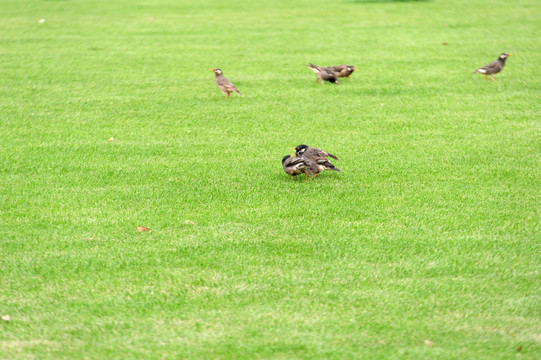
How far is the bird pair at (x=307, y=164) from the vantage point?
7.63 meters

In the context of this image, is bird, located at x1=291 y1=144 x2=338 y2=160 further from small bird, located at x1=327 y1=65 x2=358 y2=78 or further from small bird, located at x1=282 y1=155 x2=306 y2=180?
small bird, located at x1=327 y1=65 x2=358 y2=78

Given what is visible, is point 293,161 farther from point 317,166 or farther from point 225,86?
point 225,86

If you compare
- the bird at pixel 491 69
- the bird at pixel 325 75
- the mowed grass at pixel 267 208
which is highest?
the bird at pixel 491 69

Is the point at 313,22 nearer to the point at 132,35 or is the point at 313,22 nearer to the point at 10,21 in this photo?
the point at 132,35

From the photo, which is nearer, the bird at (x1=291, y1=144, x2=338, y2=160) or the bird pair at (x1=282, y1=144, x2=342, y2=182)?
the bird pair at (x1=282, y1=144, x2=342, y2=182)

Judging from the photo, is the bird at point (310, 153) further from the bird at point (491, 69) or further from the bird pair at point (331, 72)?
the bird at point (491, 69)

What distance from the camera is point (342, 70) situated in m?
12.6

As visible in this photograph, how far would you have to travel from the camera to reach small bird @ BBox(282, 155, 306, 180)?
7.62 m

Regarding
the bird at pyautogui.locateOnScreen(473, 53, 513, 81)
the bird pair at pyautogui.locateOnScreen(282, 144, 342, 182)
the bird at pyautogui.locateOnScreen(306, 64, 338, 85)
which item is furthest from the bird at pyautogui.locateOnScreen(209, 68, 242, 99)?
the bird at pyautogui.locateOnScreen(473, 53, 513, 81)

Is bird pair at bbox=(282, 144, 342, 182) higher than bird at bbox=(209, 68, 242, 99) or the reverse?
the reverse

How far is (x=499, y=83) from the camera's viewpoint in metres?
12.5

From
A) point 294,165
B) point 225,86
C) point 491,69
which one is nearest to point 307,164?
point 294,165

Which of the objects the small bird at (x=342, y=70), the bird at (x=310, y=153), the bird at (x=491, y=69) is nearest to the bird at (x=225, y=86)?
the small bird at (x=342, y=70)

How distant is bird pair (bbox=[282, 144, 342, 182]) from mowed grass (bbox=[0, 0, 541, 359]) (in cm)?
18
